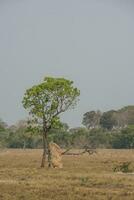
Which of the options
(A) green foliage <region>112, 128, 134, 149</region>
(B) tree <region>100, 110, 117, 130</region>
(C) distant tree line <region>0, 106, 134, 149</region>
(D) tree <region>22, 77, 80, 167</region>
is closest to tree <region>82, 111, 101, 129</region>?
(B) tree <region>100, 110, 117, 130</region>

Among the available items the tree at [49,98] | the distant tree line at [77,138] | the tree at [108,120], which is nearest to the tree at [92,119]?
the tree at [108,120]

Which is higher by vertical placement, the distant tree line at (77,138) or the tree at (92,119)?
the tree at (92,119)

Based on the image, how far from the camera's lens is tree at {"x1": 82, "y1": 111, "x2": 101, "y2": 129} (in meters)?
130

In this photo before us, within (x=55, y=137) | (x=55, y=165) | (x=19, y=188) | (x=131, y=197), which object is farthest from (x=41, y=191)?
(x=55, y=137)

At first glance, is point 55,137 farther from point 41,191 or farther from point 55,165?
point 41,191

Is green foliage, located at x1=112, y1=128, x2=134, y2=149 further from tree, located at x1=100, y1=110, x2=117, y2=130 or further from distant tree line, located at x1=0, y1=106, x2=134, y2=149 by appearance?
tree, located at x1=100, y1=110, x2=117, y2=130

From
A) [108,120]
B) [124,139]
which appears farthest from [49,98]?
[108,120]

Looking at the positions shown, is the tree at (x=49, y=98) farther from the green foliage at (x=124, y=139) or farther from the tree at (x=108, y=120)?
the tree at (x=108, y=120)

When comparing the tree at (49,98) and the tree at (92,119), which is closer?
the tree at (49,98)

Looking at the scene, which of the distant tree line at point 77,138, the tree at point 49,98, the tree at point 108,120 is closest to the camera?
the tree at point 49,98

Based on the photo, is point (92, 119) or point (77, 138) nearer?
point (77, 138)

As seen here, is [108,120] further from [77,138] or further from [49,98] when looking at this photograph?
[49,98]

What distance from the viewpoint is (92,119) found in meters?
132

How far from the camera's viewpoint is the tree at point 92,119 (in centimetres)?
13038
